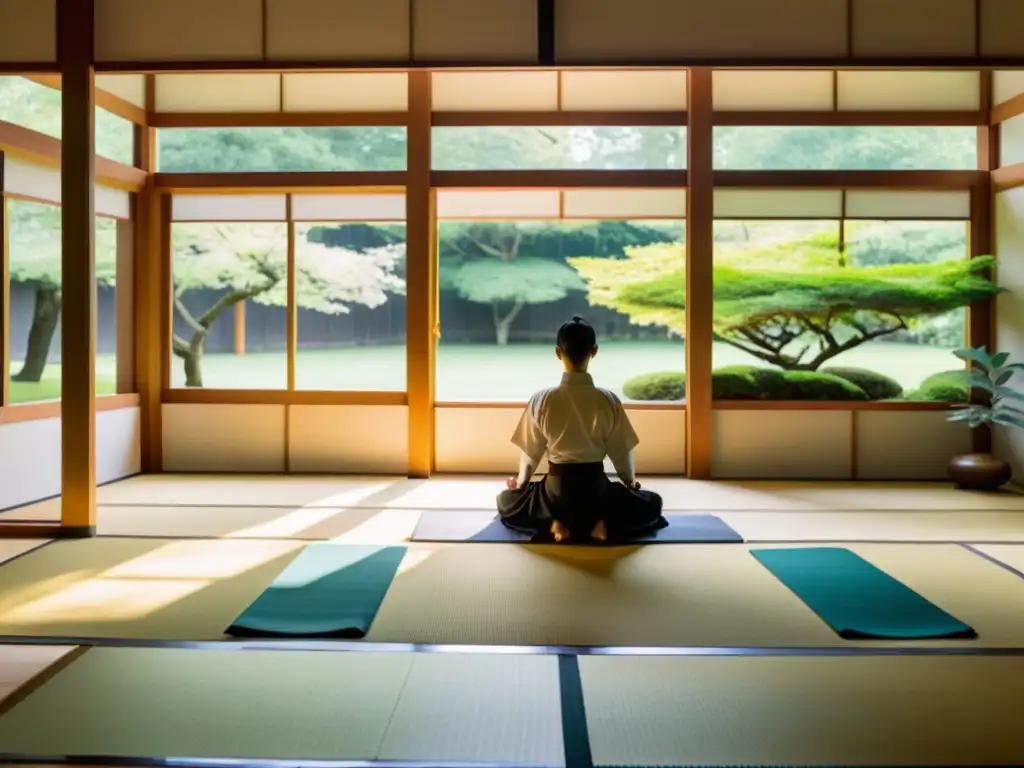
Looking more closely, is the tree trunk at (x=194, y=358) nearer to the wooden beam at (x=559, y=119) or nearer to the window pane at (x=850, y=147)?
the wooden beam at (x=559, y=119)

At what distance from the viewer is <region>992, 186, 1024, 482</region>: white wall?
241 inches

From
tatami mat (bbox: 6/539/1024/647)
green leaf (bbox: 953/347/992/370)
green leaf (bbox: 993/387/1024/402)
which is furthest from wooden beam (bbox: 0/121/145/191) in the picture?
green leaf (bbox: 993/387/1024/402)

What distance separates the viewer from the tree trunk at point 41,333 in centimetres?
532

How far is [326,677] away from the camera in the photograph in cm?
251

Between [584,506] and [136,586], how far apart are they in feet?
6.72

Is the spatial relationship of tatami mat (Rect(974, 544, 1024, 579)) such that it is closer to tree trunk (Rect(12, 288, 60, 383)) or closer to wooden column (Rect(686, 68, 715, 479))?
wooden column (Rect(686, 68, 715, 479))

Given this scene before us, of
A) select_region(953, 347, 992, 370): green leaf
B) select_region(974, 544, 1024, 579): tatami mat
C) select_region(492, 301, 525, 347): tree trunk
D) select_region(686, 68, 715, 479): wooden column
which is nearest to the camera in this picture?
select_region(974, 544, 1024, 579): tatami mat

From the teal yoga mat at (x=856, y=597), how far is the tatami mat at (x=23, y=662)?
2.48m

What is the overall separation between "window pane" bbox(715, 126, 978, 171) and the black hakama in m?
3.14

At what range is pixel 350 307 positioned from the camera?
267 inches

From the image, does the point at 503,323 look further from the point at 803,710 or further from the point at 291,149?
the point at 803,710

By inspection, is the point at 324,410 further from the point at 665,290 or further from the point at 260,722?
the point at 260,722

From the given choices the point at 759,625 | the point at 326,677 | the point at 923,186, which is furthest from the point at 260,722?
the point at 923,186

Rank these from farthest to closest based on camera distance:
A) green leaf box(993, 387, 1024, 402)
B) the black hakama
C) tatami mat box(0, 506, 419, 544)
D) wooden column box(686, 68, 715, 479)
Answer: wooden column box(686, 68, 715, 479) < green leaf box(993, 387, 1024, 402) < tatami mat box(0, 506, 419, 544) < the black hakama
